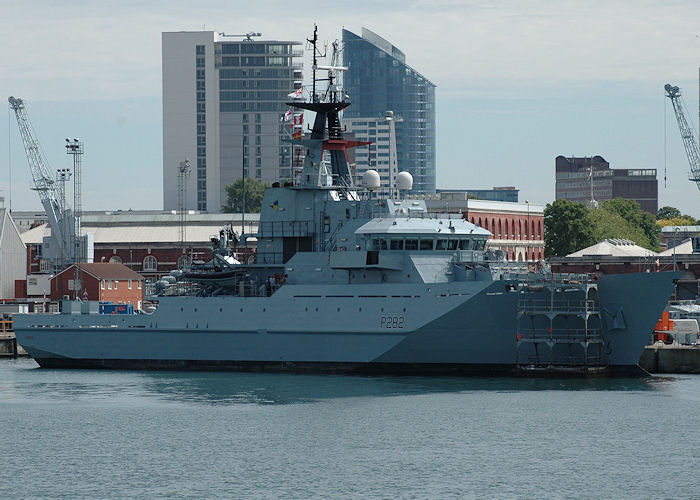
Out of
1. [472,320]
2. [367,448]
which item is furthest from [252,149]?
[367,448]

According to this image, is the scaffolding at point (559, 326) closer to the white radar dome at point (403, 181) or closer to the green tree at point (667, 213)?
the white radar dome at point (403, 181)

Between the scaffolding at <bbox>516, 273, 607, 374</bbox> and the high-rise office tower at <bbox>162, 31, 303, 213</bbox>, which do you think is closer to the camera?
the scaffolding at <bbox>516, 273, 607, 374</bbox>

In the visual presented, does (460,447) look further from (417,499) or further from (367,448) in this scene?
(417,499)

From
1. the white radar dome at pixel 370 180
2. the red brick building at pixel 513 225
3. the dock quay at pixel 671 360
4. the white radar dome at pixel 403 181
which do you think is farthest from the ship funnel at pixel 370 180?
the red brick building at pixel 513 225

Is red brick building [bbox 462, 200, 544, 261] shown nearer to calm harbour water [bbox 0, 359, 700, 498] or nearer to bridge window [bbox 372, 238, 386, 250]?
bridge window [bbox 372, 238, 386, 250]

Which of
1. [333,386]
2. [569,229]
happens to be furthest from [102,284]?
[569,229]

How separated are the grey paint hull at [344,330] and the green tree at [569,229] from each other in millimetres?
53519

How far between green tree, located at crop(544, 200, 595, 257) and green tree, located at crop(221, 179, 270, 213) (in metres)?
45.0

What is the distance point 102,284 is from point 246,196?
62.3m

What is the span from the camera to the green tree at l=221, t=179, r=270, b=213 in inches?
5438

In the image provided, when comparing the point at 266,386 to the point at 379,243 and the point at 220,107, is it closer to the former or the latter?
the point at 379,243

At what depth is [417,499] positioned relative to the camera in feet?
95.8

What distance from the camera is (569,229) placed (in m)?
99.8

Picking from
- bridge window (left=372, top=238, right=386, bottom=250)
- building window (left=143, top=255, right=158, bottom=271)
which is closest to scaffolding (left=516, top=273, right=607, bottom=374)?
bridge window (left=372, top=238, right=386, bottom=250)
